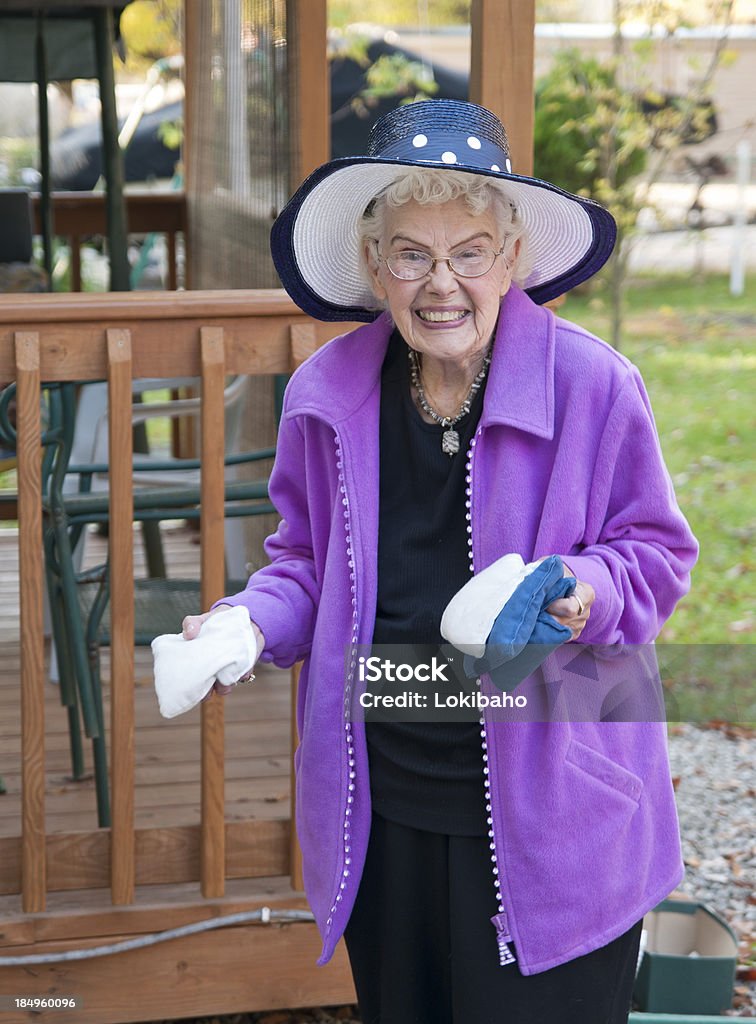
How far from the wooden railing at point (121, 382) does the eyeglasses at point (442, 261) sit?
2.93 ft

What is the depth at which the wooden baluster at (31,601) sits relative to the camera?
8.21 ft

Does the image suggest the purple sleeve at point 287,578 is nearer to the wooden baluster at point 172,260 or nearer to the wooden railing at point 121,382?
the wooden railing at point 121,382

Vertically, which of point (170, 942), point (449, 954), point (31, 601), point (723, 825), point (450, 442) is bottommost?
point (723, 825)

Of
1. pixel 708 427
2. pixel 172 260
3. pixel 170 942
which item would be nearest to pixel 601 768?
pixel 170 942

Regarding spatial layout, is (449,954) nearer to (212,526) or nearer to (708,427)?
(212,526)

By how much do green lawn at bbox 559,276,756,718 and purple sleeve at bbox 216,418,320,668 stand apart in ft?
11.4

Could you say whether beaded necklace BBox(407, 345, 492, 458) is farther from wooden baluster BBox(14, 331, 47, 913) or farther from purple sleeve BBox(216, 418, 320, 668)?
wooden baluster BBox(14, 331, 47, 913)

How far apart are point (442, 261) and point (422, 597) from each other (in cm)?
43

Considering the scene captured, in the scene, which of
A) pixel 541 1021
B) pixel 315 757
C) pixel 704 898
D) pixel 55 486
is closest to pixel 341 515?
pixel 315 757

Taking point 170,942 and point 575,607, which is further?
point 170,942

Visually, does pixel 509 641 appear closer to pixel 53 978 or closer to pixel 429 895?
pixel 429 895

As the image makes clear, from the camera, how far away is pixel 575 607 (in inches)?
61.2

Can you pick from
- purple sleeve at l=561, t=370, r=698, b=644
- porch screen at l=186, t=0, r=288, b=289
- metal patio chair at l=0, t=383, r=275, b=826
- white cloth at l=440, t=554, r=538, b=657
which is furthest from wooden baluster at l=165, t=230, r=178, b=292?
white cloth at l=440, t=554, r=538, b=657

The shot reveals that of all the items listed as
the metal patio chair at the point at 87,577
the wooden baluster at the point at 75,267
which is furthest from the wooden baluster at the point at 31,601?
the wooden baluster at the point at 75,267
